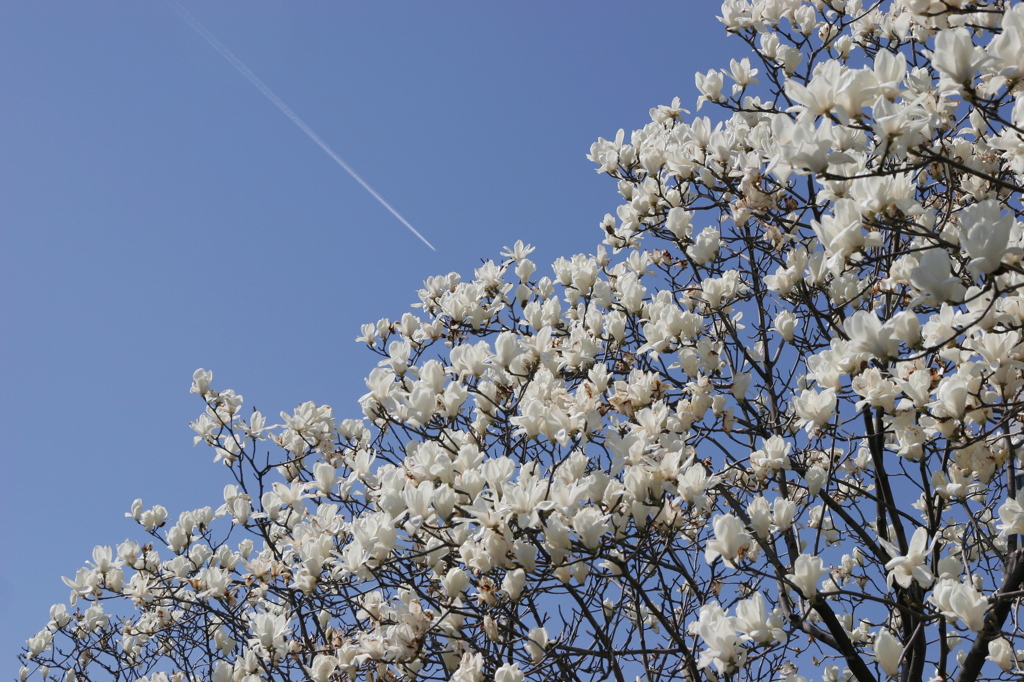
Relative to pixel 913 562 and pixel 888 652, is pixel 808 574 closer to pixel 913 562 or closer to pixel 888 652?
pixel 913 562

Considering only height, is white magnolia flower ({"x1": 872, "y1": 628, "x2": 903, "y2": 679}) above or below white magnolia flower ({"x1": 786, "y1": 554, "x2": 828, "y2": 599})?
below

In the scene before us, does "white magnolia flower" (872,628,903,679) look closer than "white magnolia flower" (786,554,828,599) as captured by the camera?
No

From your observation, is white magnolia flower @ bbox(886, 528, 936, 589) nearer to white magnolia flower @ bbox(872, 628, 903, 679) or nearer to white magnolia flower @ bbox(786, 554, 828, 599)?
white magnolia flower @ bbox(786, 554, 828, 599)

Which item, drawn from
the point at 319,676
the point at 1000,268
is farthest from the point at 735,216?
the point at 319,676

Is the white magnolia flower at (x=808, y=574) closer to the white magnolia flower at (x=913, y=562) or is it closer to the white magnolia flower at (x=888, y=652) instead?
the white magnolia flower at (x=913, y=562)

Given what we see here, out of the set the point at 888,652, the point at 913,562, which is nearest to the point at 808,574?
the point at 913,562

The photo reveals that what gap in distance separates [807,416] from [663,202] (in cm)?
175

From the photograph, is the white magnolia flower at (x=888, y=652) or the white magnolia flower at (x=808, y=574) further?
the white magnolia flower at (x=888, y=652)

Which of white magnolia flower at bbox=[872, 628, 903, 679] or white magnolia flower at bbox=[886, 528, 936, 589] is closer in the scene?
white magnolia flower at bbox=[886, 528, 936, 589]

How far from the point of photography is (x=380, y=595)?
10.3 ft

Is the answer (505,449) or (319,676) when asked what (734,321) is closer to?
(505,449)

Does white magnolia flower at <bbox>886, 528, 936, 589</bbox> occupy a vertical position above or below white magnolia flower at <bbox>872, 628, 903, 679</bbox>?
above

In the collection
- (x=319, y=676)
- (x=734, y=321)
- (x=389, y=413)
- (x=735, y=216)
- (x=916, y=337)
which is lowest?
(x=319, y=676)

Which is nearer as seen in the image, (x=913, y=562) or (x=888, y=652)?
(x=913, y=562)
